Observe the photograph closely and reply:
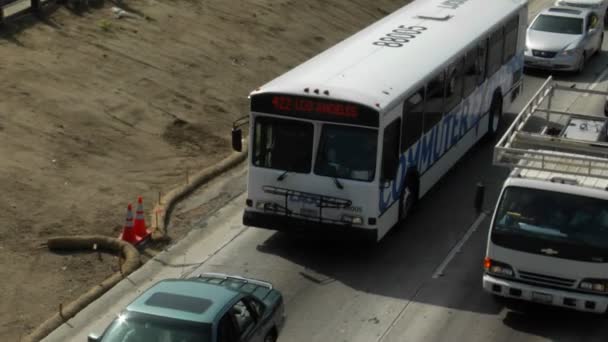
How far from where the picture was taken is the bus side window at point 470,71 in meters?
22.8

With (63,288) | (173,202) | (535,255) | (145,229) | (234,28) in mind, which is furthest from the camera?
(234,28)

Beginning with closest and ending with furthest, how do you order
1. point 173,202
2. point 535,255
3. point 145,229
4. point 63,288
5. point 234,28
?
point 535,255, point 63,288, point 145,229, point 173,202, point 234,28

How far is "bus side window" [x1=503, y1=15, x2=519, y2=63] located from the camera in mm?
25873

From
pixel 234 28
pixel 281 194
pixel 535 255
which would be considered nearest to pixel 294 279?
pixel 281 194

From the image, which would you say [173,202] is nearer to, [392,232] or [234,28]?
[392,232]

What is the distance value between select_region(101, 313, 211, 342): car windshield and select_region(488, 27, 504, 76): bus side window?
12.7 meters

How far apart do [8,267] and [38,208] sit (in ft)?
7.08

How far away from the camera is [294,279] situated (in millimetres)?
18672

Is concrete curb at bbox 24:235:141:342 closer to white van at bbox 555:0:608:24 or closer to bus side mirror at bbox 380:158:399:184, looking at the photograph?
bus side mirror at bbox 380:158:399:184

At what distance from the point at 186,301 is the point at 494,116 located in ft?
44.1

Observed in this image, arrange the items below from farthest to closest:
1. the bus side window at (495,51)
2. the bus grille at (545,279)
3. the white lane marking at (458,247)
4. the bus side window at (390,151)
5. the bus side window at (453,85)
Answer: the bus side window at (495,51) → the bus side window at (453,85) → the white lane marking at (458,247) → the bus side window at (390,151) → the bus grille at (545,279)

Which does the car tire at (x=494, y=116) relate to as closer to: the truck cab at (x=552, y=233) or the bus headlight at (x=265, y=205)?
the bus headlight at (x=265, y=205)

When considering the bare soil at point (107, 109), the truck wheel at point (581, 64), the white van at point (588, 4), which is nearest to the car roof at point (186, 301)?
the bare soil at point (107, 109)

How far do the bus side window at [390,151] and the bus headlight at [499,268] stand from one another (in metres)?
2.66
